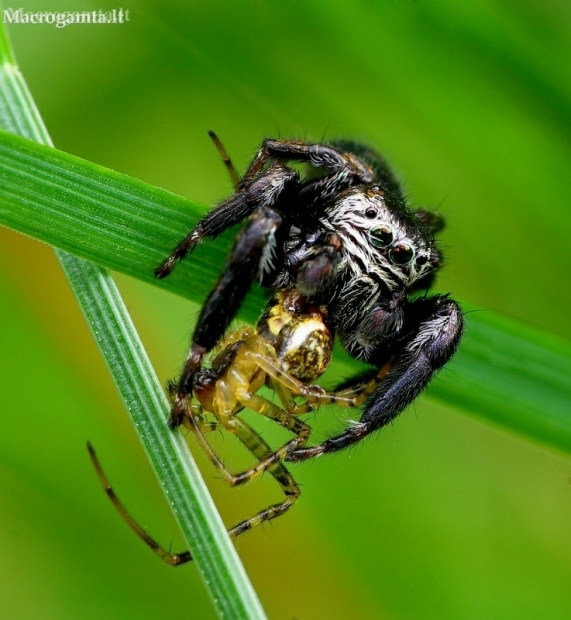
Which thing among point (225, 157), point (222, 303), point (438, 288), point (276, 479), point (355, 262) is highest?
point (225, 157)

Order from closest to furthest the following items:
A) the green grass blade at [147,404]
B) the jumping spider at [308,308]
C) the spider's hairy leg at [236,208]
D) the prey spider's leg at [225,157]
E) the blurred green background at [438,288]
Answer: the green grass blade at [147,404], the jumping spider at [308,308], the spider's hairy leg at [236,208], the prey spider's leg at [225,157], the blurred green background at [438,288]

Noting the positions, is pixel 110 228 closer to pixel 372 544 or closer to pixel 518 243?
pixel 372 544

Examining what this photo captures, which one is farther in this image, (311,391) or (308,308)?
(308,308)

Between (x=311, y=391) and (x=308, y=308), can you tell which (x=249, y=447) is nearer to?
(x=311, y=391)

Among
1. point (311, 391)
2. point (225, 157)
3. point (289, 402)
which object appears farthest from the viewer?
point (225, 157)

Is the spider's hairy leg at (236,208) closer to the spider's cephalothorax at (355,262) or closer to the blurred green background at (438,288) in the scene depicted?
the spider's cephalothorax at (355,262)

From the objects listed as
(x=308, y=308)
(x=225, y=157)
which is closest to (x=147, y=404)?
(x=308, y=308)

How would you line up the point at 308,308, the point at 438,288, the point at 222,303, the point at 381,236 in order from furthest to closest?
the point at 438,288 < the point at 381,236 < the point at 308,308 < the point at 222,303

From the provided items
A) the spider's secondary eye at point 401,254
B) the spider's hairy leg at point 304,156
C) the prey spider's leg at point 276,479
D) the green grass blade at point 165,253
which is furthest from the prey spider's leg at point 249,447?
the spider's hairy leg at point 304,156
